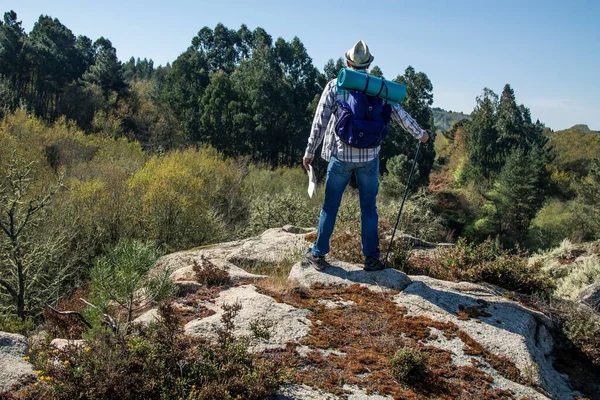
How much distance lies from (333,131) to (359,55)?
0.86 meters

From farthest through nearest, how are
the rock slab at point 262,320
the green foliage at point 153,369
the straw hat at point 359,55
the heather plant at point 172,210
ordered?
the heather plant at point 172,210
the straw hat at point 359,55
the rock slab at point 262,320
the green foliage at point 153,369

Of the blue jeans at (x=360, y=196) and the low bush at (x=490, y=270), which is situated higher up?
the blue jeans at (x=360, y=196)

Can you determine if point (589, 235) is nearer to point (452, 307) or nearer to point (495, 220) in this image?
point (495, 220)

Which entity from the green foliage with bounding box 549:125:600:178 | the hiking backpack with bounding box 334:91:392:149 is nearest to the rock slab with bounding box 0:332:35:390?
the hiking backpack with bounding box 334:91:392:149

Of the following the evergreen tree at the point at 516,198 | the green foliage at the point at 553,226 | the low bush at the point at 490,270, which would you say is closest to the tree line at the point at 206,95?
the evergreen tree at the point at 516,198

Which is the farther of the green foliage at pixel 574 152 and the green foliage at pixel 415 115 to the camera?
the green foliage at pixel 574 152

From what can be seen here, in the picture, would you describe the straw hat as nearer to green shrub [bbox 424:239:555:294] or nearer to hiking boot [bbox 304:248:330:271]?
hiking boot [bbox 304:248:330:271]

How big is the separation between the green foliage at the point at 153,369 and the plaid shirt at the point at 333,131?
251cm

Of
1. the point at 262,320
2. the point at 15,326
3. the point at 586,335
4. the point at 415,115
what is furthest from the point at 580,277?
the point at 415,115

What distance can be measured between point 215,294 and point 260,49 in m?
39.9

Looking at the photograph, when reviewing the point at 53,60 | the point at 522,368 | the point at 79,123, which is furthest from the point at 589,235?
the point at 53,60

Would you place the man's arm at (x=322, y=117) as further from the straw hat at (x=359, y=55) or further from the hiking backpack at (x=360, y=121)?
the straw hat at (x=359, y=55)

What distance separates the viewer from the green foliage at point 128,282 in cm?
421

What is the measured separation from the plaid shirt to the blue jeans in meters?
0.09
